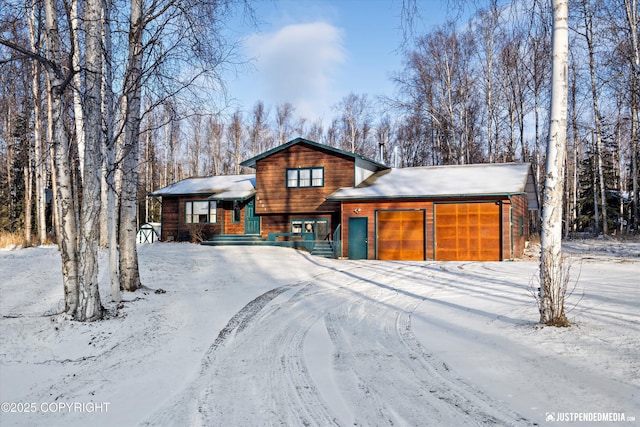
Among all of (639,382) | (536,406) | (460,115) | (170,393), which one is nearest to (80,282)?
(170,393)

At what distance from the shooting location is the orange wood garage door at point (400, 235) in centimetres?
1838

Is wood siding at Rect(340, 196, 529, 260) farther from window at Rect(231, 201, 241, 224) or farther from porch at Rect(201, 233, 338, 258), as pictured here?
window at Rect(231, 201, 241, 224)

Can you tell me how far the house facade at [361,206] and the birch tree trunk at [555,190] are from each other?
37.3ft

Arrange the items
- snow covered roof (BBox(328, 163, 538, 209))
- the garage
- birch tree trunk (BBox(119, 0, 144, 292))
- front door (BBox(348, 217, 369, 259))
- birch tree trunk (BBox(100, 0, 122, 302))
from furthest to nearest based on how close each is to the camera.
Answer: front door (BBox(348, 217, 369, 259)) → snow covered roof (BBox(328, 163, 538, 209)) → the garage → birch tree trunk (BBox(119, 0, 144, 292)) → birch tree trunk (BBox(100, 0, 122, 302))

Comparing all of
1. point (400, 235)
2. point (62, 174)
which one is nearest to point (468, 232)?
point (400, 235)

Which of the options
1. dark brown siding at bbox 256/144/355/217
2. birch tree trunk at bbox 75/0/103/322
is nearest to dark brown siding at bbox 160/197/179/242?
dark brown siding at bbox 256/144/355/217

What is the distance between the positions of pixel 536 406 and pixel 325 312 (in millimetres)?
4560

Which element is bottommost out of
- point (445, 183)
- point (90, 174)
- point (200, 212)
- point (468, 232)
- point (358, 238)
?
point (358, 238)

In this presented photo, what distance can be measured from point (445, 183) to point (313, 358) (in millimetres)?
15366

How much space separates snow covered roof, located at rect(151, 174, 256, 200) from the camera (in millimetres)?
23895

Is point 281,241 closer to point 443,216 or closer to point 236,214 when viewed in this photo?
point 236,214

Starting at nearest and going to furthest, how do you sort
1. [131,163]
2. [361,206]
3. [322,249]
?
[131,163]
[361,206]
[322,249]

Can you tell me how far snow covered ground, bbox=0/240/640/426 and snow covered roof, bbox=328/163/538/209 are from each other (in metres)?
8.40

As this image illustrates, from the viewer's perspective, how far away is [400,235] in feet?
61.1
